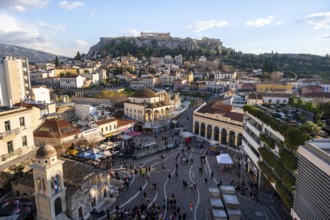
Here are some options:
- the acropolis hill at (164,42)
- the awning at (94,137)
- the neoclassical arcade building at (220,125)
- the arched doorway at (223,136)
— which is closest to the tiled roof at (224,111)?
the neoclassical arcade building at (220,125)

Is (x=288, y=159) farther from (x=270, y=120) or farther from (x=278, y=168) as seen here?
(x=270, y=120)

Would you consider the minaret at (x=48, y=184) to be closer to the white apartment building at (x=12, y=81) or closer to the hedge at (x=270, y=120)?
the hedge at (x=270, y=120)

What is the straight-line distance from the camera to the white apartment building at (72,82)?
92562 mm

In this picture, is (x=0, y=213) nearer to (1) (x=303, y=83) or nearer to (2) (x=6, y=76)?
(2) (x=6, y=76)

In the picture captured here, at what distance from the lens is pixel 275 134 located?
68.9 feet

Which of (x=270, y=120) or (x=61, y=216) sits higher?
(x=270, y=120)

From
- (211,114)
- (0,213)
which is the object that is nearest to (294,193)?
(0,213)

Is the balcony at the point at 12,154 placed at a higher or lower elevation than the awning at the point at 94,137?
higher

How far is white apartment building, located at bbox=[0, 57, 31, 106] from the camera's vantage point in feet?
200

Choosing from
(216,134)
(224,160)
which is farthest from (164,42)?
(224,160)

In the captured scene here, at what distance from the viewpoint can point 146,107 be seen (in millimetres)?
51844

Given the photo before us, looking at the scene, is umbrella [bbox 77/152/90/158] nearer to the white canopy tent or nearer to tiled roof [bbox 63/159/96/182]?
tiled roof [bbox 63/159/96/182]

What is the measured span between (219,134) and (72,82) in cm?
6812

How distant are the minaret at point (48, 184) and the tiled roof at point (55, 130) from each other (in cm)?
1482
